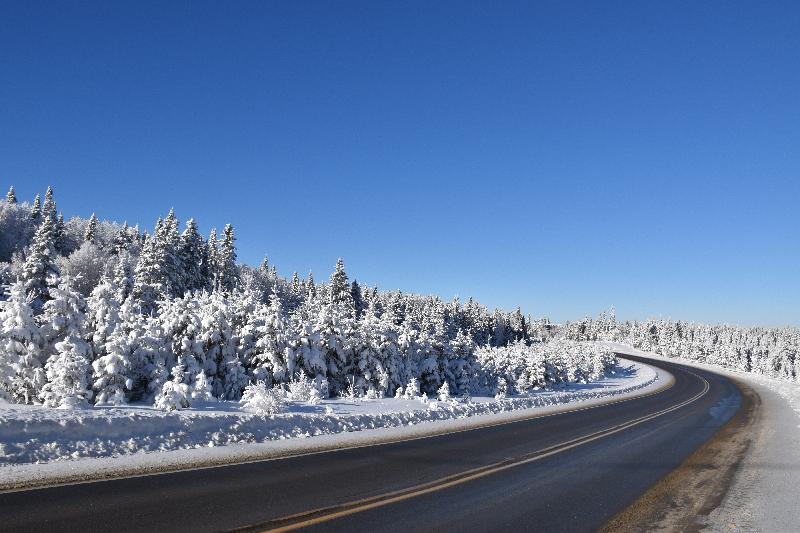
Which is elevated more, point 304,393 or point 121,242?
point 121,242

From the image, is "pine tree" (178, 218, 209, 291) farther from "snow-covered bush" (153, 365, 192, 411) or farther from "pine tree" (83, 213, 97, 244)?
"snow-covered bush" (153, 365, 192, 411)

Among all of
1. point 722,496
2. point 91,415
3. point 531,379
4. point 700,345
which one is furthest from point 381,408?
point 700,345

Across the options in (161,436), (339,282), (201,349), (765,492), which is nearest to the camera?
(765,492)

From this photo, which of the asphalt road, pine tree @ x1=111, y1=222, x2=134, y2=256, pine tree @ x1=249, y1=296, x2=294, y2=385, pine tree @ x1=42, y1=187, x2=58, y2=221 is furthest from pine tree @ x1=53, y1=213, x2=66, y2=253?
the asphalt road

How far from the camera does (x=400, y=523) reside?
7453 mm

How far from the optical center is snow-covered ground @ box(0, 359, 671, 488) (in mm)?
10008

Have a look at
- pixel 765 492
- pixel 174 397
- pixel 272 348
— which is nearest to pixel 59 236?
pixel 272 348

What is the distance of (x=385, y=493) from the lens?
357 inches

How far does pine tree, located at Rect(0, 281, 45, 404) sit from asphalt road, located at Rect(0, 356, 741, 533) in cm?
960

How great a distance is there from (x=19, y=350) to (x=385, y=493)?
13.7m

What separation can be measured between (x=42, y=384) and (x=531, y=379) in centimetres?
3911

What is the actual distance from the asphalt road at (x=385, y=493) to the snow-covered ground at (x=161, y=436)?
107cm

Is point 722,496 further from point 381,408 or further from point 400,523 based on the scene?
point 381,408

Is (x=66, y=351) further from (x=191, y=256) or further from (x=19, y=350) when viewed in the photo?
(x=191, y=256)
